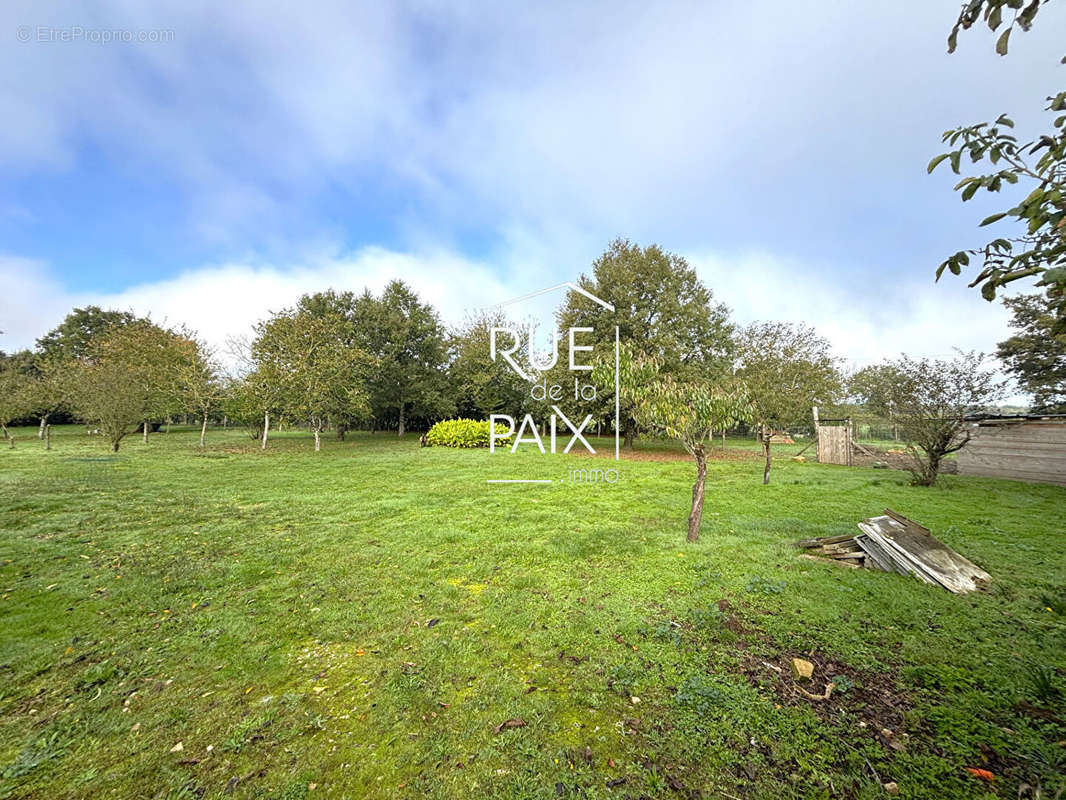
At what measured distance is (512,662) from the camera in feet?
8.34

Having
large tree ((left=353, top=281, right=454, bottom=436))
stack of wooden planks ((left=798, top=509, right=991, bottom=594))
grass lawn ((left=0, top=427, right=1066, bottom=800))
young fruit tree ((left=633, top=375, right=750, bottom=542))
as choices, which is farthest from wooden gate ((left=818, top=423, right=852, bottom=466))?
large tree ((left=353, top=281, right=454, bottom=436))

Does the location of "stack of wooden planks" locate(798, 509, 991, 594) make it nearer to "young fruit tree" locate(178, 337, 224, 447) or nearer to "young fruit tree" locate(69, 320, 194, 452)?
"young fruit tree" locate(69, 320, 194, 452)

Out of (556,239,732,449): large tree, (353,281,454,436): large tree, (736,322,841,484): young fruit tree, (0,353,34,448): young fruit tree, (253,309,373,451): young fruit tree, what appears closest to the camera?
(0,353,34,448): young fruit tree

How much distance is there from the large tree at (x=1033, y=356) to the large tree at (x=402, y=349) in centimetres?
2811

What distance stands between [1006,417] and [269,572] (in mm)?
15460

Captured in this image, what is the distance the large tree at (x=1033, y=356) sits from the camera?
54.4 feet

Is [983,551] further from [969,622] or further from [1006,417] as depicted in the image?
[1006,417]

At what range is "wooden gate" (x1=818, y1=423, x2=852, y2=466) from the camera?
1247cm

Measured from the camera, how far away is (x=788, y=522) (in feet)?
18.4

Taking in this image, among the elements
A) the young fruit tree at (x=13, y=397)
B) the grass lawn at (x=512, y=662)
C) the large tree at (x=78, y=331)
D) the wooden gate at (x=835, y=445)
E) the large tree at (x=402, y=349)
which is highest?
Answer: the large tree at (x=78, y=331)

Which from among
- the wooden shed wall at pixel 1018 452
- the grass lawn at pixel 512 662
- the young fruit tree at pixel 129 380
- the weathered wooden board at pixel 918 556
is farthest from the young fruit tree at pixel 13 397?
the wooden shed wall at pixel 1018 452

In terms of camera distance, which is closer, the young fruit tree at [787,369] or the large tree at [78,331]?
the young fruit tree at [787,369]

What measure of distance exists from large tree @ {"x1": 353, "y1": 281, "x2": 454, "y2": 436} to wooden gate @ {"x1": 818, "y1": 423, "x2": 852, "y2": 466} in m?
18.1

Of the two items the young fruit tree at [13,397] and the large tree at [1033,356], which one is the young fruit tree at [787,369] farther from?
the young fruit tree at [13,397]
